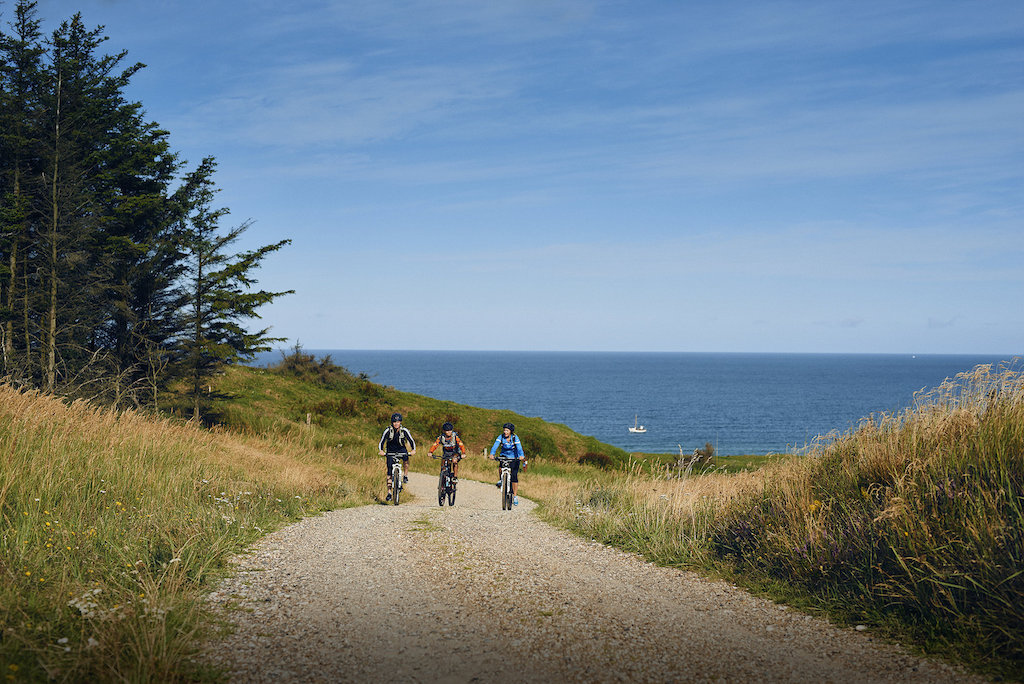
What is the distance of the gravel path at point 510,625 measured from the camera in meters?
5.00

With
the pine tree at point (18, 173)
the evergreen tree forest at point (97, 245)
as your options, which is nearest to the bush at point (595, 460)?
the evergreen tree forest at point (97, 245)

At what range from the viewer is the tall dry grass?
467cm

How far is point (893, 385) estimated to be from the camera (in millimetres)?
189250

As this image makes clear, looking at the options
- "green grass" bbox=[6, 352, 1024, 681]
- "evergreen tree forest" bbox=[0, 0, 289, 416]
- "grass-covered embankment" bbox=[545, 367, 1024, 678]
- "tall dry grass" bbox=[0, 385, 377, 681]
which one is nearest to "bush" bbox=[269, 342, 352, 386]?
"evergreen tree forest" bbox=[0, 0, 289, 416]

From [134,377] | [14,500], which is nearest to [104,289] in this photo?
[134,377]

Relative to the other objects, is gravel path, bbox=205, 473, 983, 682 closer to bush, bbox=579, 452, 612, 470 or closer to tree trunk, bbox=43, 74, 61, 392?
tree trunk, bbox=43, 74, 61, 392

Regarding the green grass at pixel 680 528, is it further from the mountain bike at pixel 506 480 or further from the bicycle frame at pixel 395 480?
the bicycle frame at pixel 395 480

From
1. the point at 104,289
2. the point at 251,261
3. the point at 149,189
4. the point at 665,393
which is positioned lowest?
the point at 665,393

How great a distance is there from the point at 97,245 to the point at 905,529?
31498 mm

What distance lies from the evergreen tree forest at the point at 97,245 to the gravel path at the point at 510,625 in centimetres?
→ 1747

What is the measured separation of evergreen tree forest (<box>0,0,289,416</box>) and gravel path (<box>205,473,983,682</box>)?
17467mm

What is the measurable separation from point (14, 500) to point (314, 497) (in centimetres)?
737

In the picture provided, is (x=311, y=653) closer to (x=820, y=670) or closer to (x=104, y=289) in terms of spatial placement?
(x=820, y=670)

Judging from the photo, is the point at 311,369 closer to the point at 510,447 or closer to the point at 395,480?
the point at 395,480
